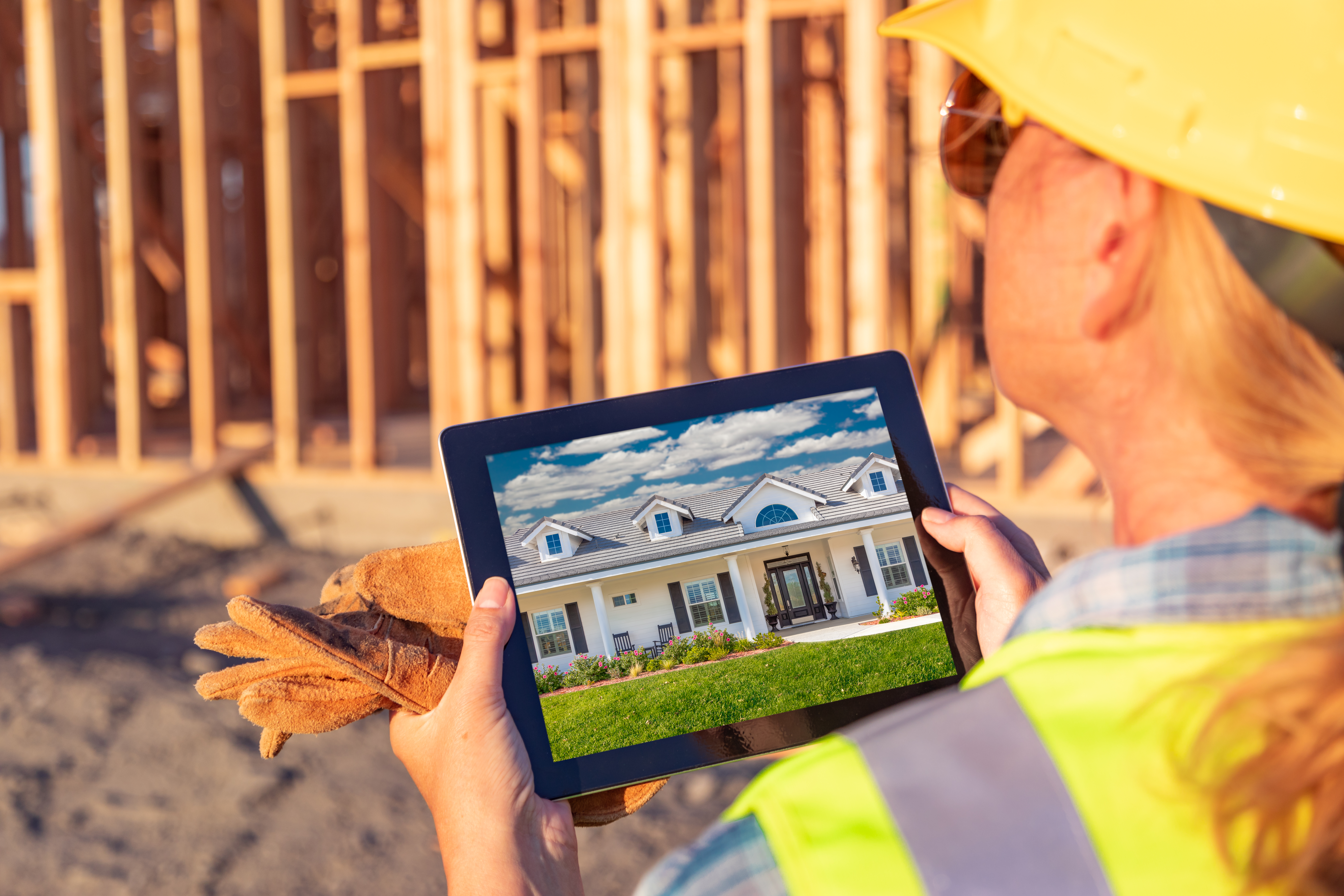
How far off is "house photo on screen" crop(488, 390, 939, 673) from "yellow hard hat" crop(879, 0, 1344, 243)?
55 cm

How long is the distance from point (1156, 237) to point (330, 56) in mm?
8850

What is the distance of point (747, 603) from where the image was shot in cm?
119

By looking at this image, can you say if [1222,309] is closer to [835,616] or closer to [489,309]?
[835,616]

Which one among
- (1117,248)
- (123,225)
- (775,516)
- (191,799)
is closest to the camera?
(1117,248)

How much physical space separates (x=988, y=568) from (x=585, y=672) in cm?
52

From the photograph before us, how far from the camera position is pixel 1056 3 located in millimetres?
734

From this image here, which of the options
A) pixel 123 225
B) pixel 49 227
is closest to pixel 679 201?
pixel 123 225

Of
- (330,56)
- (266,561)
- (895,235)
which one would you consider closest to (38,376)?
(266,561)

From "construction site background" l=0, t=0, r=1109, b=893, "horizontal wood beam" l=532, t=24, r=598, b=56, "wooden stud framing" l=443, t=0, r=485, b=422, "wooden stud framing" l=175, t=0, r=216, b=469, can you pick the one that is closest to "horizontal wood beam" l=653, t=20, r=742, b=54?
"construction site background" l=0, t=0, r=1109, b=893

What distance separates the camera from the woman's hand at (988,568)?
121cm

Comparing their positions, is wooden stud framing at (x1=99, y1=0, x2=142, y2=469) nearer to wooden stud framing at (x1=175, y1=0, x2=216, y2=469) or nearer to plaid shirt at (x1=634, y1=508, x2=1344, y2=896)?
wooden stud framing at (x1=175, y1=0, x2=216, y2=469)

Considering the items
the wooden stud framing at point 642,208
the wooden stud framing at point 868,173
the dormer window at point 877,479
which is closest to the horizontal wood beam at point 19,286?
the wooden stud framing at point 642,208

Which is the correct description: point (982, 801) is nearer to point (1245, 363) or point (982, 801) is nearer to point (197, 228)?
point (1245, 363)

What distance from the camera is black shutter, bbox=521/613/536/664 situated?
114 centimetres
